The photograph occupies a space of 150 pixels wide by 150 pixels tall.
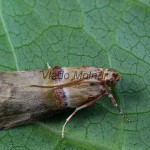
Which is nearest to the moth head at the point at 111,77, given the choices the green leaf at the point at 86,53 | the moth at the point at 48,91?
the moth at the point at 48,91

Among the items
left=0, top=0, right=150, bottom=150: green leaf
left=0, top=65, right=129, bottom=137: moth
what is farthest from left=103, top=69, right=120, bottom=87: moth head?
left=0, top=0, right=150, bottom=150: green leaf

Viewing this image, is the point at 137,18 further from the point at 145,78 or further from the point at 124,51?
the point at 145,78

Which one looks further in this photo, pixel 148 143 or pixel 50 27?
pixel 50 27

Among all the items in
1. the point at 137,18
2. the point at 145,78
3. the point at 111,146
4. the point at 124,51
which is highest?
the point at 137,18

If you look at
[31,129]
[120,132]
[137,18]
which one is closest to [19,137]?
[31,129]

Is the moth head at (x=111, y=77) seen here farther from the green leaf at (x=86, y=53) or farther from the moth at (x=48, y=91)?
the green leaf at (x=86, y=53)

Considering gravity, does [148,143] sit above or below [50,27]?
below

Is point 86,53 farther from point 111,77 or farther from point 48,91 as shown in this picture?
point 48,91
